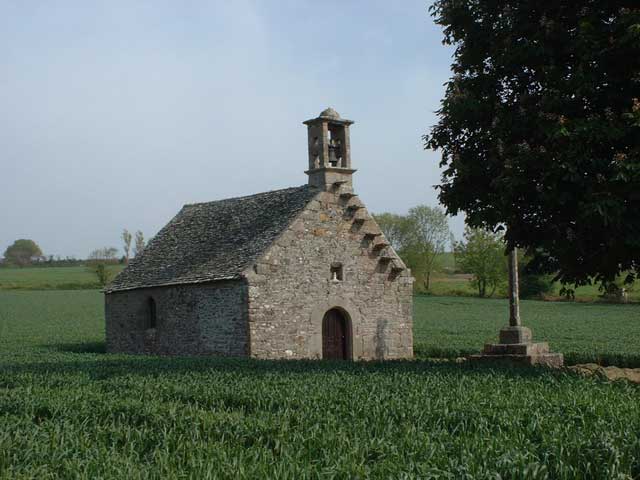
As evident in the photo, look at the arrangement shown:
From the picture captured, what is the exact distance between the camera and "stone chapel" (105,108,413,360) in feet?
82.1

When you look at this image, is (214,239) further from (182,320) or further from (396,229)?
(396,229)

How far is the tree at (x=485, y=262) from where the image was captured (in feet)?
250

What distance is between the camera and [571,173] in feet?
50.1

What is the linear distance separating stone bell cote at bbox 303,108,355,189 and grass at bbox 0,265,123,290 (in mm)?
55827

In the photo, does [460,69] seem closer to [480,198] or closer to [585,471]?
[480,198]

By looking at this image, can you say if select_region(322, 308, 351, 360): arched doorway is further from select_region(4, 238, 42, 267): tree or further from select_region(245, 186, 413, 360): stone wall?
select_region(4, 238, 42, 267): tree

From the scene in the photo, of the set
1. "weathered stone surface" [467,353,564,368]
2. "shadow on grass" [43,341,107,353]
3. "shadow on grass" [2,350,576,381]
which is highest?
"shadow on grass" [2,350,576,381]

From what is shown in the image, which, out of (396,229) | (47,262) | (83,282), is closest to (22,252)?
(47,262)

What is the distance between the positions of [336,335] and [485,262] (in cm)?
5186

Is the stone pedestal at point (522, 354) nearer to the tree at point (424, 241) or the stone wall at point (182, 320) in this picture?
the stone wall at point (182, 320)

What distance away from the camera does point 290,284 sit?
83.7 feet

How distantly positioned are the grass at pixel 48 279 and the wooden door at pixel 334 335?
2207 inches

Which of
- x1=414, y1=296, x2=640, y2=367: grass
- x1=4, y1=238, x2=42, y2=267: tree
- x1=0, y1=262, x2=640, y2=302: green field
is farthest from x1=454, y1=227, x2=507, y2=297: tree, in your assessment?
x1=4, y1=238, x2=42, y2=267: tree

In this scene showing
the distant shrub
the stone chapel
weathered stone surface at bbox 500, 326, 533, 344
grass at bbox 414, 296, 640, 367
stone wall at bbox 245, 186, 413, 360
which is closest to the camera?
weathered stone surface at bbox 500, 326, 533, 344
